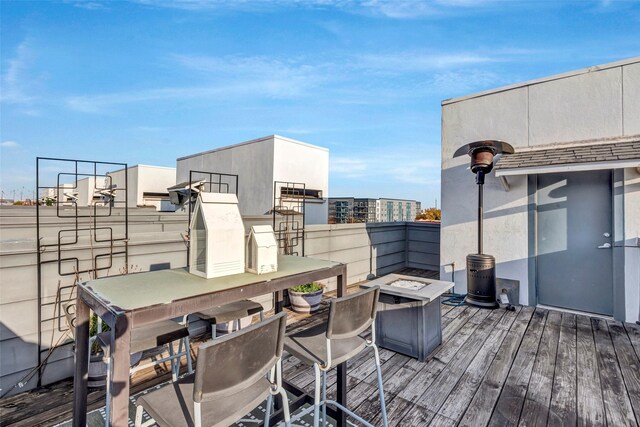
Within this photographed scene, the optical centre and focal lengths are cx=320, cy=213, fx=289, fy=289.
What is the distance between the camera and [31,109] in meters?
5.79

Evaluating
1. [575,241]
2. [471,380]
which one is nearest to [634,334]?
[575,241]

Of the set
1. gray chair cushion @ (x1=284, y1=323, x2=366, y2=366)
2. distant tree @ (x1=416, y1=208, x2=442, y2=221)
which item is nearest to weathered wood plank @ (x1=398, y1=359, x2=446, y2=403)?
gray chair cushion @ (x1=284, y1=323, x2=366, y2=366)

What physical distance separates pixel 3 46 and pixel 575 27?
7779 mm

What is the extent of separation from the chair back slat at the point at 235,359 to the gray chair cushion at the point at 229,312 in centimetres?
98

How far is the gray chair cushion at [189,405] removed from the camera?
3.19 feet

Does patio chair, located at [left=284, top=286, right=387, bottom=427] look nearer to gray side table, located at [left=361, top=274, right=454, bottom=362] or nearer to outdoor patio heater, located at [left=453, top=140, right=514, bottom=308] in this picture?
gray side table, located at [left=361, top=274, right=454, bottom=362]

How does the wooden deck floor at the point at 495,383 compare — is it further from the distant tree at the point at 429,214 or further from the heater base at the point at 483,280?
the distant tree at the point at 429,214

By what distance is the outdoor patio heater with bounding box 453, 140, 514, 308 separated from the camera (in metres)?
3.99

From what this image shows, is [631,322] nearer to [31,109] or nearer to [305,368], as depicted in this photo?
[305,368]

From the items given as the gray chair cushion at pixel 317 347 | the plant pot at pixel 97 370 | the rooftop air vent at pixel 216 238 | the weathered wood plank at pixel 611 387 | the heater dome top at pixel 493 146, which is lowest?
the weathered wood plank at pixel 611 387

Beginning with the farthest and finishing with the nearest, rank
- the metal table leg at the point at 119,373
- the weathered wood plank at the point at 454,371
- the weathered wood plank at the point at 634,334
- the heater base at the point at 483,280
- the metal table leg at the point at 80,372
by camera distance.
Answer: the heater base at the point at 483,280 < the weathered wood plank at the point at 634,334 < the weathered wood plank at the point at 454,371 < the metal table leg at the point at 80,372 < the metal table leg at the point at 119,373

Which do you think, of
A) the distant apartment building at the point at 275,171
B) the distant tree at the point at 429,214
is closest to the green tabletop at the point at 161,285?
the distant apartment building at the point at 275,171

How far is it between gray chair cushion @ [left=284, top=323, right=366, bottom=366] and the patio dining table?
350mm

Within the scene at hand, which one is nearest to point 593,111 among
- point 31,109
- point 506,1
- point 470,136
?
point 470,136
